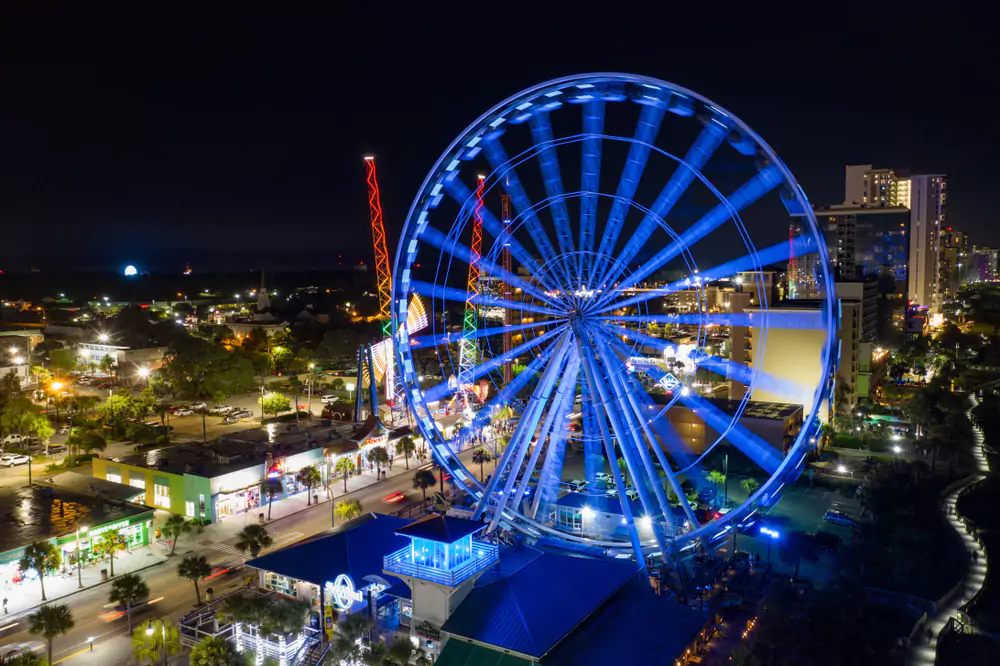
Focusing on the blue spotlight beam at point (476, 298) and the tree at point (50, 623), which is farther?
the blue spotlight beam at point (476, 298)

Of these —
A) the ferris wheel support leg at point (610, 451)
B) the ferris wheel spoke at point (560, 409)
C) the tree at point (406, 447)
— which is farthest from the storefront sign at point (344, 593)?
the tree at point (406, 447)

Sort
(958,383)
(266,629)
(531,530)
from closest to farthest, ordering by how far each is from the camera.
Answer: (266,629) → (531,530) → (958,383)

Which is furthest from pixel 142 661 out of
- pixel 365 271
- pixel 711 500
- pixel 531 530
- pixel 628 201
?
pixel 365 271

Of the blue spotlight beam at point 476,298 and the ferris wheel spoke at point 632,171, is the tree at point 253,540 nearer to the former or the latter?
the blue spotlight beam at point 476,298

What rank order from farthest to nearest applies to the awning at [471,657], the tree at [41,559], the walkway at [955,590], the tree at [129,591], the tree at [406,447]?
the tree at [406,447] → the tree at [41,559] → the tree at [129,591] → the walkway at [955,590] → the awning at [471,657]

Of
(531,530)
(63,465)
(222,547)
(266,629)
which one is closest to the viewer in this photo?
(266,629)

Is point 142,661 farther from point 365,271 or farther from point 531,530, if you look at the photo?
point 365,271

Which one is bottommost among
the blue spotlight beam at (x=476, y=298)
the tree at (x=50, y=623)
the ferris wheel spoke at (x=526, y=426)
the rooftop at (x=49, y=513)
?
the tree at (x=50, y=623)

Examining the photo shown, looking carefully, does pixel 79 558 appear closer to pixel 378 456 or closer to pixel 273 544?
pixel 273 544
